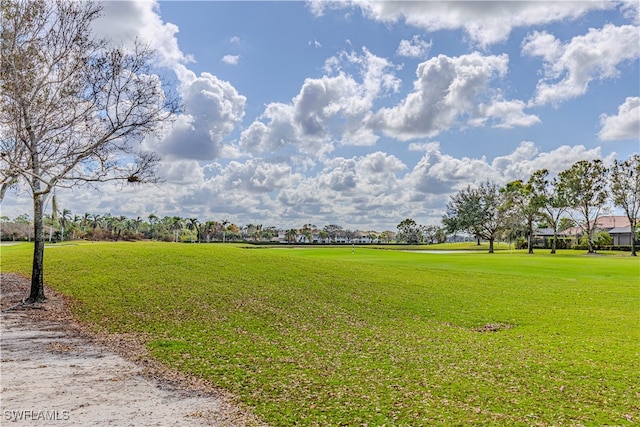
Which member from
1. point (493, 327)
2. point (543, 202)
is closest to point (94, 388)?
point (493, 327)

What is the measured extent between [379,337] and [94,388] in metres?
8.24

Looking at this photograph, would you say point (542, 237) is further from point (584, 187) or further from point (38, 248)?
point (38, 248)

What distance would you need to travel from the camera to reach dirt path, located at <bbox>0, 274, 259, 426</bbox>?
7.43m

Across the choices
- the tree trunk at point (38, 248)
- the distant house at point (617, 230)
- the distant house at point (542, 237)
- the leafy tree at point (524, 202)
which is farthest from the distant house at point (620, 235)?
the tree trunk at point (38, 248)

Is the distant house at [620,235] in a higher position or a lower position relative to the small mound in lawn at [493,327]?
higher

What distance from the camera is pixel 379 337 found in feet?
44.8

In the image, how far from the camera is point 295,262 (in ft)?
102

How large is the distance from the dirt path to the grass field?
0.68 m

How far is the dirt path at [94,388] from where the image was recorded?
743 cm

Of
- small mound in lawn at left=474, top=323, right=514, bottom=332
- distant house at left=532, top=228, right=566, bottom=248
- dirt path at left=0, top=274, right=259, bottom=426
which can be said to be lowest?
small mound in lawn at left=474, top=323, right=514, bottom=332

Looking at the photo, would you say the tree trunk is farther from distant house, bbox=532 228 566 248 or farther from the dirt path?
distant house, bbox=532 228 566 248

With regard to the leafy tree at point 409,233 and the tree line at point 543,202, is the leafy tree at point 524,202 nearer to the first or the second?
the tree line at point 543,202

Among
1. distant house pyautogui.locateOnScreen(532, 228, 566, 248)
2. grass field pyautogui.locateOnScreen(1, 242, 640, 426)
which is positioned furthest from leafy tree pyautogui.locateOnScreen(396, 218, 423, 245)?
grass field pyautogui.locateOnScreen(1, 242, 640, 426)

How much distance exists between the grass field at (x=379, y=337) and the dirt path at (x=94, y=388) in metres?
→ 0.68
